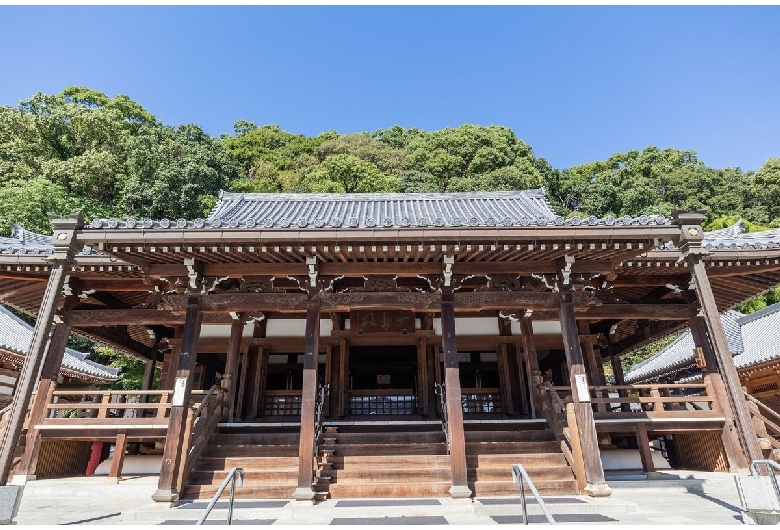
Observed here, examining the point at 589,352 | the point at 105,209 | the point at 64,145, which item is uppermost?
the point at 64,145

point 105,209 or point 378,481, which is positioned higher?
point 105,209

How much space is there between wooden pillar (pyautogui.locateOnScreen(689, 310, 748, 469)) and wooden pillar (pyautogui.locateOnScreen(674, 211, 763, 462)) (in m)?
2.95

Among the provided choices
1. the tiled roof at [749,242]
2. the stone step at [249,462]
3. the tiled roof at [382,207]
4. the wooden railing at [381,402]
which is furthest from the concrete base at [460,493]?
the tiled roof at [382,207]

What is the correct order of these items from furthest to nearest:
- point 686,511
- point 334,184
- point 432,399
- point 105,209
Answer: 1. point 334,184
2. point 105,209
3. point 432,399
4. point 686,511

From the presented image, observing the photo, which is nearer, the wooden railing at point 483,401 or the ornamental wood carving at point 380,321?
the ornamental wood carving at point 380,321

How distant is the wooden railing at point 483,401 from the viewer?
12.0 metres

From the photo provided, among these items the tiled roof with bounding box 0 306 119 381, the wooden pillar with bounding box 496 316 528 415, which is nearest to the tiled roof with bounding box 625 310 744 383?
the wooden pillar with bounding box 496 316 528 415

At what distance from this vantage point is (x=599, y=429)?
9.28m

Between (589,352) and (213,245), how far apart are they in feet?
32.3

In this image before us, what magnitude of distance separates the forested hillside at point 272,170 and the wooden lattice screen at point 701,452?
28968mm

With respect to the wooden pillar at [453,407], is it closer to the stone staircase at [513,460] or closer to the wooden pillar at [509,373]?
the stone staircase at [513,460]

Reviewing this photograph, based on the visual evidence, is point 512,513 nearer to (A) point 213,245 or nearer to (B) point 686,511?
(B) point 686,511

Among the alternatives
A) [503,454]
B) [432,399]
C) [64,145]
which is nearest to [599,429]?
[503,454]

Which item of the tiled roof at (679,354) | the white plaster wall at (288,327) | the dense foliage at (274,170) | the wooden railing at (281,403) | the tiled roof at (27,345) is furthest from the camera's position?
the dense foliage at (274,170)
